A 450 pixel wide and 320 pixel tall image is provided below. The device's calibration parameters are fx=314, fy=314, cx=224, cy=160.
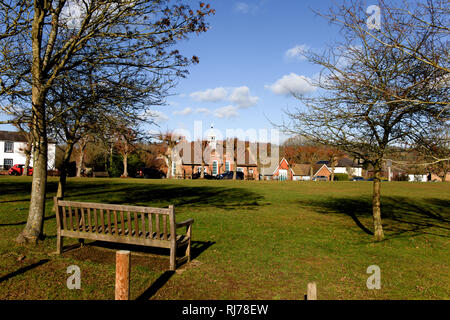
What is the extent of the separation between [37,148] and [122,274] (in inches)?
203

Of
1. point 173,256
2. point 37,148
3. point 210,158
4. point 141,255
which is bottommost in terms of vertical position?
point 141,255

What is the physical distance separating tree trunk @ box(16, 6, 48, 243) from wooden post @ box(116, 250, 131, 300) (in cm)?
465

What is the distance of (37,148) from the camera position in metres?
7.58

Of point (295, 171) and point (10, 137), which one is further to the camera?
point (295, 171)

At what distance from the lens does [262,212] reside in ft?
48.2

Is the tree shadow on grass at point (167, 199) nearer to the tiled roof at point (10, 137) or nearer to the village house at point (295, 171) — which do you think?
the tiled roof at point (10, 137)

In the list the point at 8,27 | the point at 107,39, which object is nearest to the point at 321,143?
the point at 107,39

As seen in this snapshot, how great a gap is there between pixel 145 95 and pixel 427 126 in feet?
24.8

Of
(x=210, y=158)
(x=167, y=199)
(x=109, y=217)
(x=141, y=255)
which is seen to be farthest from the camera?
(x=210, y=158)

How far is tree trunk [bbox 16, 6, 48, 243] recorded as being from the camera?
738cm

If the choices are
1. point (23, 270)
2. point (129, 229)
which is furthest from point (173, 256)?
point (23, 270)

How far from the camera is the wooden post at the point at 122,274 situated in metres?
3.92

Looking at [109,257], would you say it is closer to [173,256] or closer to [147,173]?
[173,256]
